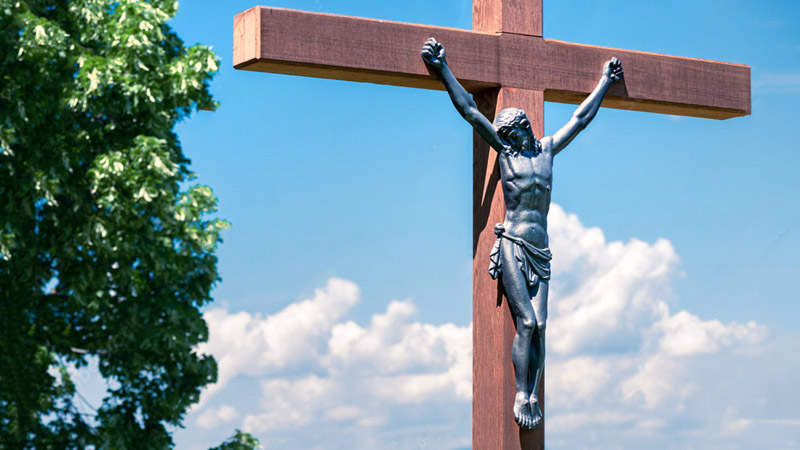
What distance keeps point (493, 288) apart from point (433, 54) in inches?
43.1

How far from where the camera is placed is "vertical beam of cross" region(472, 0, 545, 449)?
4.75 meters

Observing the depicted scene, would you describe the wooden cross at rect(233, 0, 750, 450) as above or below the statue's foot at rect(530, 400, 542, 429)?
above

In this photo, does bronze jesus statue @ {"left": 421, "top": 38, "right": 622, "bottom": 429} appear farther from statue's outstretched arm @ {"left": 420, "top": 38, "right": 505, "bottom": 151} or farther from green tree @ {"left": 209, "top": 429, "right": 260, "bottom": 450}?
green tree @ {"left": 209, "top": 429, "right": 260, "bottom": 450}

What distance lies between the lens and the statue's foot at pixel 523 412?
472 centimetres

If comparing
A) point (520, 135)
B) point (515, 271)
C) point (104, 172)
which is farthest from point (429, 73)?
point (104, 172)

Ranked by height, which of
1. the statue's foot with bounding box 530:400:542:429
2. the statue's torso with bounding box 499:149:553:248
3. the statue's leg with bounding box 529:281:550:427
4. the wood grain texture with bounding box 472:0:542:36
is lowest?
the statue's foot with bounding box 530:400:542:429

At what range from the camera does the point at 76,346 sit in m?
11.3

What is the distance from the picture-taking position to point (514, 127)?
4773mm

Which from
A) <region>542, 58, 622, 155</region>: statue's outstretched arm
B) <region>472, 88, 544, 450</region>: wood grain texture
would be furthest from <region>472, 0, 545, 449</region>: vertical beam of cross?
<region>542, 58, 622, 155</region>: statue's outstretched arm

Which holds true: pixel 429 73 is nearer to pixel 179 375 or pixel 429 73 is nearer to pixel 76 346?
pixel 179 375

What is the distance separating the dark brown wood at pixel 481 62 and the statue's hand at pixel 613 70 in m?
0.04

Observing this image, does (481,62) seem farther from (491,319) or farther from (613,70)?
(491,319)

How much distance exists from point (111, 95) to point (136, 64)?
438 mm

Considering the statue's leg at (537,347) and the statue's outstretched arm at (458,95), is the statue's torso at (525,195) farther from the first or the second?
the statue's leg at (537,347)
